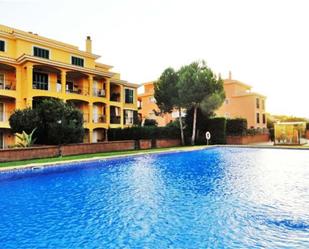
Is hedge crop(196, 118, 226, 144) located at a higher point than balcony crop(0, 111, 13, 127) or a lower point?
lower

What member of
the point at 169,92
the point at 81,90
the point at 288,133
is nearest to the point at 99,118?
the point at 81,90

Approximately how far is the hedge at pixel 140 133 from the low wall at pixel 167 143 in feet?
1.65

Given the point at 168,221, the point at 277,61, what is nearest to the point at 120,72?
the point at 277,61

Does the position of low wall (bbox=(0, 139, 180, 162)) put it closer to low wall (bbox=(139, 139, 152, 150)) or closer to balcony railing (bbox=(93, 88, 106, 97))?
low wall (bbox=(139, 139, 152, 150))

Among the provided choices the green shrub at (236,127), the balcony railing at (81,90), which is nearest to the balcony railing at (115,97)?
the balcony railing at (81,90)

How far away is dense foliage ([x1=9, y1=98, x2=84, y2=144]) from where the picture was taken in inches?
788

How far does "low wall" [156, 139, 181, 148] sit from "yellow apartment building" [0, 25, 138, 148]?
6242 millimetres

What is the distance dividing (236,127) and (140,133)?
13.6 metres

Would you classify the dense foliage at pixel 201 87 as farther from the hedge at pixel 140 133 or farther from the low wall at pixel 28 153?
the low wall at pixel 28 153

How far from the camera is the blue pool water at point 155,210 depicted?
5852 millimetres

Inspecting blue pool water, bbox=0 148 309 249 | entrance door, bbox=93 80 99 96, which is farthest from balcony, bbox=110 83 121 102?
blue pool water, bbox=0 148 309 249

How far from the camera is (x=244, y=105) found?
44281 millimetres

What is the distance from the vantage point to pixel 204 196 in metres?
9.47

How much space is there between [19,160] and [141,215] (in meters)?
13.2
